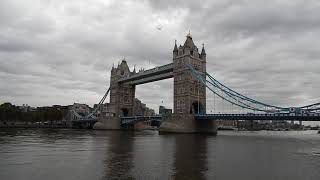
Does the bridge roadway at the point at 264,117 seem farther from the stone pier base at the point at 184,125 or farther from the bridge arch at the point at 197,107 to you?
the bridge arch at the point at 197,107

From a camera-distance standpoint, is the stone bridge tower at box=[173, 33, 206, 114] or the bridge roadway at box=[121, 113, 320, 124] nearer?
the bridge roadway at box=[121, 113, 320, 124]

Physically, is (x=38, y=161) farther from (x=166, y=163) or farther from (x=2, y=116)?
(x=2, y=116)

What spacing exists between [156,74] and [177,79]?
13538 mm

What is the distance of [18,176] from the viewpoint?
59.5 ft

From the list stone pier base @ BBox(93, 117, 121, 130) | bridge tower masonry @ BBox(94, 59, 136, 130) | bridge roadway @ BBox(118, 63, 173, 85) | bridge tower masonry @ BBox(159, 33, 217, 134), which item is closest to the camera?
bridge tower masonry @ BBox(159, 33, 217, 134)

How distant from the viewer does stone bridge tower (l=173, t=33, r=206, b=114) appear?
86.9 meters

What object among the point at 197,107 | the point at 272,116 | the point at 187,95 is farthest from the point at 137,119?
the point at 272,116

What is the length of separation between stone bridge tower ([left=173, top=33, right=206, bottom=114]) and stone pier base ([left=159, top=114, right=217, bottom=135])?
3.15 meters

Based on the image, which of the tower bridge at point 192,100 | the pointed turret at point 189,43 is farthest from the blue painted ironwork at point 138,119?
the pointed turret at point 189,43

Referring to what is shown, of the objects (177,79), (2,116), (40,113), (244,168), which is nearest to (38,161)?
(244,168)

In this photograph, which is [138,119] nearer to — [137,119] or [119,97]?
[137,119]

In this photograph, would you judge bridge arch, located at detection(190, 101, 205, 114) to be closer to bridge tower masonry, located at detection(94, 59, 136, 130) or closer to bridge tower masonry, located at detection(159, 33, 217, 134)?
bridge tower masonry, located at detection(159, 33, 217, 134)

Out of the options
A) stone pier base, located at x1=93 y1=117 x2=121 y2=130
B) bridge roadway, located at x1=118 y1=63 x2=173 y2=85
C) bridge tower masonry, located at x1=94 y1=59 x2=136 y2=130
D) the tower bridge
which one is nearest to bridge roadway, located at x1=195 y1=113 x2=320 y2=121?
the tower bridge

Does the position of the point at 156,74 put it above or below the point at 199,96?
above
